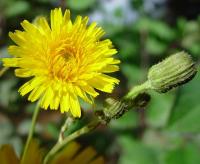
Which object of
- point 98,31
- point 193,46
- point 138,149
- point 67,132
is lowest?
point 138,149

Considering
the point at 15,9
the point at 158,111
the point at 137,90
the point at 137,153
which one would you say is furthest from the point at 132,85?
the point at 137,90

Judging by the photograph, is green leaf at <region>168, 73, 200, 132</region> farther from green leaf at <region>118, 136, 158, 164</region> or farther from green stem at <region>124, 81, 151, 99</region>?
green leaf at <region>118, 136, 158, 164</region>

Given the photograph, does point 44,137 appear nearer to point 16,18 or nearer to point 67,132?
point 16,18

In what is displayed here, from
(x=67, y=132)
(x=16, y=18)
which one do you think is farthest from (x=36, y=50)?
(x=16, y=18)

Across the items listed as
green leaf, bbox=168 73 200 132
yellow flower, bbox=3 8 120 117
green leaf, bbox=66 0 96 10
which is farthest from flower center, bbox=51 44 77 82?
green leaf, bbox=66 0 96 10


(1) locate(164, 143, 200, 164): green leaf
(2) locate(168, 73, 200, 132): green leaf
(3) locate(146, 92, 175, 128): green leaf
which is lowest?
(1) locate(164, 143, 200, 164): green leaf

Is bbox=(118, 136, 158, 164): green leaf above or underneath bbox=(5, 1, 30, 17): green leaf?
underneath

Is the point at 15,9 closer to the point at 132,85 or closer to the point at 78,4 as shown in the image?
the point at 78,4
